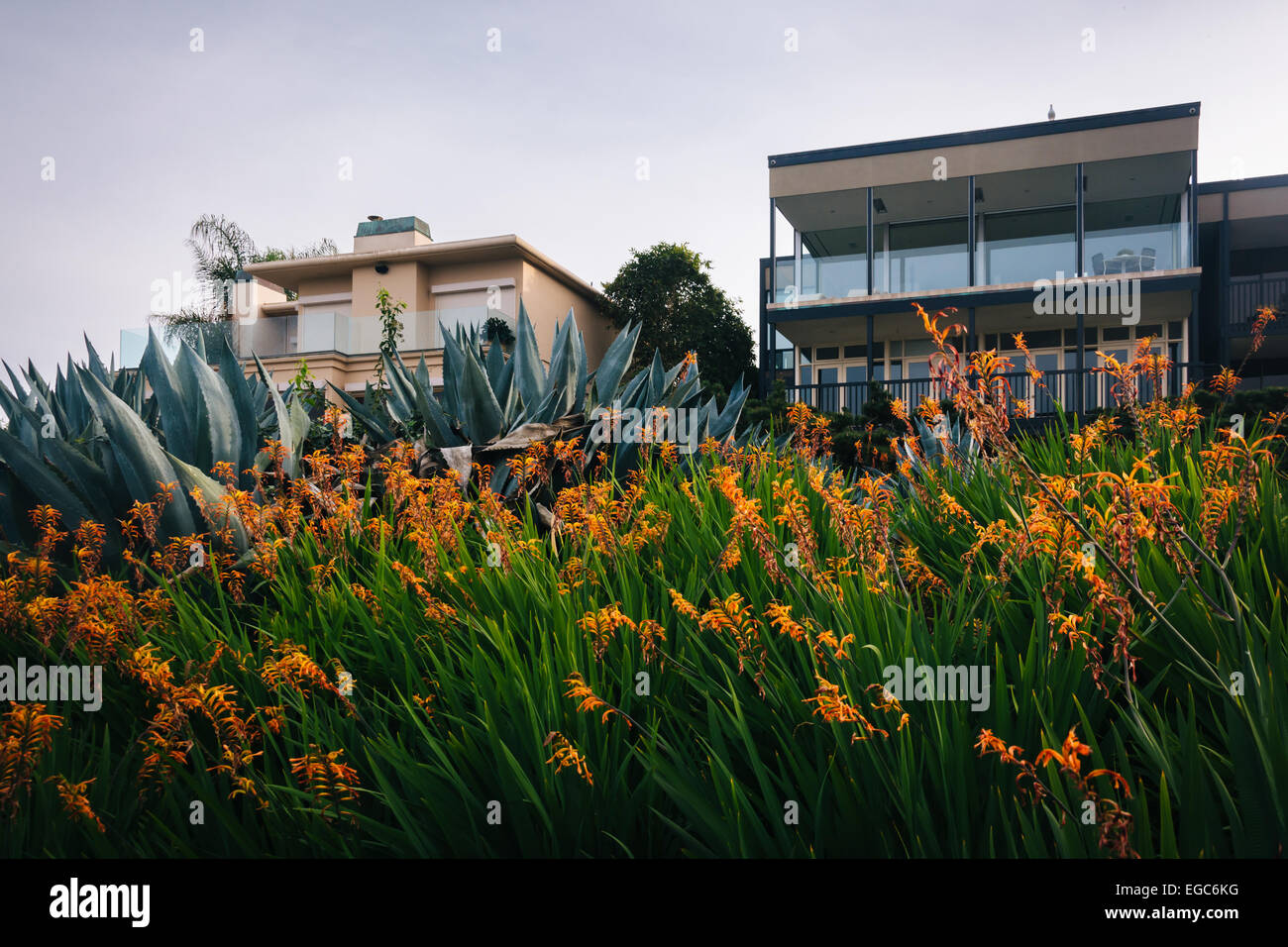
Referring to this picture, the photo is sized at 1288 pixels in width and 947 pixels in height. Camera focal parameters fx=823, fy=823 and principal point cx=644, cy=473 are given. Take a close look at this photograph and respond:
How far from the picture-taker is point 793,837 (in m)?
1.64

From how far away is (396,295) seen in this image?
27.1 meters

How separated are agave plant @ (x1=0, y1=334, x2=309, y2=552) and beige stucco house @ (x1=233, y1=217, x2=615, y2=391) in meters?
21.1

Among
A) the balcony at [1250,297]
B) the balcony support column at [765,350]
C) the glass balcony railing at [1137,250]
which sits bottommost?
the balcony support column at [765,350]

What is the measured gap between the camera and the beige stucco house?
25984 millimetres

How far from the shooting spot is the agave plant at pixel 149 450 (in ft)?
11.5

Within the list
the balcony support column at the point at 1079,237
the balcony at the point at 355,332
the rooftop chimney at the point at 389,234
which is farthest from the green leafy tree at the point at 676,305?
the balcony support column at the point at 1079,237

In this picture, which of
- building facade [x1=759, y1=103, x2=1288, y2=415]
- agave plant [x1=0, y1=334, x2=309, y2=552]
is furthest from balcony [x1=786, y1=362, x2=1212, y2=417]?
agave plant [x1=0, y1=334, x2=309, y2=552]

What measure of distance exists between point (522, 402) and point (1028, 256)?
19.4 m

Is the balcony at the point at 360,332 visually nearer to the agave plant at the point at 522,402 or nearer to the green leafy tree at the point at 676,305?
the green leafy tree at the point at 676,305

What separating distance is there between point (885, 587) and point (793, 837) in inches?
33.8

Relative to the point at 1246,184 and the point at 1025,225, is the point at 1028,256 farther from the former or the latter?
the point at 1246,184

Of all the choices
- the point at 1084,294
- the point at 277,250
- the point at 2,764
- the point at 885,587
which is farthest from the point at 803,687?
the point at 277,250

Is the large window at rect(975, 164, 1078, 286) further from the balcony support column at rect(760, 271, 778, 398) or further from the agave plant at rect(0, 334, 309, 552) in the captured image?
the agave plant at rect(0, 334, 309, 552)

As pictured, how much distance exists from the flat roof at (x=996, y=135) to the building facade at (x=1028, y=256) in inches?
1.4
